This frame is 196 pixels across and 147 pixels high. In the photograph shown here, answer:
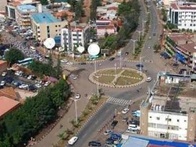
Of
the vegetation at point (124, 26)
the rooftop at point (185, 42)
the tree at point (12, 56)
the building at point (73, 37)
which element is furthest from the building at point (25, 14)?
the rooftop at point (185, 42)

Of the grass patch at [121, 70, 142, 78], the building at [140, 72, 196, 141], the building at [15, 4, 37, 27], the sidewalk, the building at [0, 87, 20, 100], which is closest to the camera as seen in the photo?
the building at [140, 72, 196, 141]

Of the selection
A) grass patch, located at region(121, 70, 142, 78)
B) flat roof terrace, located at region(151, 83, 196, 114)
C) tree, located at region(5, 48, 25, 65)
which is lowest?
grass patch, located at region(121, 70, 142, 78)

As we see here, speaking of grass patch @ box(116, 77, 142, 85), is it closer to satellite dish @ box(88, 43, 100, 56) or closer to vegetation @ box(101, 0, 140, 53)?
satellite dish @ box(88, 43, 100, 56)

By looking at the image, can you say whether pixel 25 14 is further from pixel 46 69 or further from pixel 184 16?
pixel 184 16

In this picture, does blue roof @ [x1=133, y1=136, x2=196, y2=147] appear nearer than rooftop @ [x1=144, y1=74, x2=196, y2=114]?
Yes

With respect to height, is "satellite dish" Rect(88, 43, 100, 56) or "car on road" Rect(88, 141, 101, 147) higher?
"satellite dish" Rect(88, 43, 100, 56)

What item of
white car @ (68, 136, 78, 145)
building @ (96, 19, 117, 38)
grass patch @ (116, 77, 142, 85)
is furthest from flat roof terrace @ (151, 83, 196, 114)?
building @ (96, 19, 117, 38)
